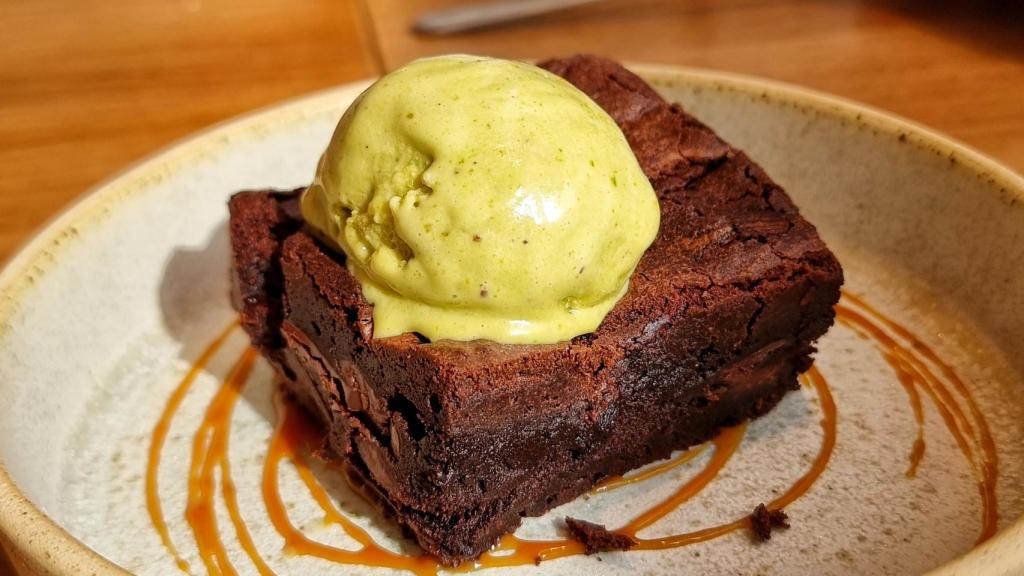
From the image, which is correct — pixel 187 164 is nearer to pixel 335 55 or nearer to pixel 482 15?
pixel 335 55

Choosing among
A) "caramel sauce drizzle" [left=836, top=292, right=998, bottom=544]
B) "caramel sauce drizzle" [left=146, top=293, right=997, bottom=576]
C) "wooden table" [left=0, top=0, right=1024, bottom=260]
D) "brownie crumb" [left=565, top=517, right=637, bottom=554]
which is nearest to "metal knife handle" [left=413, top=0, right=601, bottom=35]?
"wooden table" [left=0, top=0, right=1024, bottom=260]

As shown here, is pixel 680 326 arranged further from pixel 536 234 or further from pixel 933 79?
pixel 933 79

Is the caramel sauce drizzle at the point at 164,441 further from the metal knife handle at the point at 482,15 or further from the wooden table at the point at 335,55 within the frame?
the metal knife handle at the point at 482,15

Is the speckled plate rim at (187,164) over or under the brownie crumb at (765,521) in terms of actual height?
over

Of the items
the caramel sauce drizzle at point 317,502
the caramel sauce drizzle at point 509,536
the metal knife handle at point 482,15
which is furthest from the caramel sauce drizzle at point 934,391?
the metal knife handle at point 482,15

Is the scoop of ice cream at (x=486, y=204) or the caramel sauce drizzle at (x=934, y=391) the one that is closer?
the scoop of ice cream at (x=486, y=204)

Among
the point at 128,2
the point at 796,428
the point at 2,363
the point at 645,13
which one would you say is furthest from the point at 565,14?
the point at 2,363
